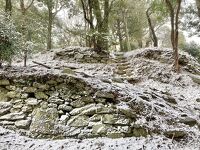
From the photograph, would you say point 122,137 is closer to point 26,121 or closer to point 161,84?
point 26,121

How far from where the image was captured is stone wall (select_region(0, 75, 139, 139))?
4078 mm

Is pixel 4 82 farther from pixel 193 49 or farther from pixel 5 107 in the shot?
pixel 193 49

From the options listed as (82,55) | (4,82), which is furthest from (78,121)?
(82,55)

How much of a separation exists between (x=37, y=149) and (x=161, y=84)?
15.4 feet

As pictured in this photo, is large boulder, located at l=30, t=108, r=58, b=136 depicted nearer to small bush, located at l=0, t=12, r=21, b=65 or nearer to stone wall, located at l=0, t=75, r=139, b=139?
stone wall, located at l=0, t=75, r=139, b=139

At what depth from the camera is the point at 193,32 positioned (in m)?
14.1

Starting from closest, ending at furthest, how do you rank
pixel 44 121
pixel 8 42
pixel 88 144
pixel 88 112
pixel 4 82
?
pixel 88 144 < pixel 44 121 < pixel 88 112 < pixel 4 82 < pixel 8 42

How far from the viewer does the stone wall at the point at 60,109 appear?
4078 millimetres

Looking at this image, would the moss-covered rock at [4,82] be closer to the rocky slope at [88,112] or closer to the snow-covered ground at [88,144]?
the rocky slope at [88,112]

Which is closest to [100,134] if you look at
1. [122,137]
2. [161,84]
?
[122,137]

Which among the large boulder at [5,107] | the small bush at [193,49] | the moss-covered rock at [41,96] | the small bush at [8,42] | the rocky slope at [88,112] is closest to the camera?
the rocky slope at [88,112]

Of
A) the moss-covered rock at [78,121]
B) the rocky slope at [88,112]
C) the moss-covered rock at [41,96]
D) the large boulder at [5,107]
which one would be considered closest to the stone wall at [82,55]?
the rocky slope at [88,112]

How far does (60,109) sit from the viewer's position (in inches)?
174

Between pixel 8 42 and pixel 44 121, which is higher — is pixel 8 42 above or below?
above
